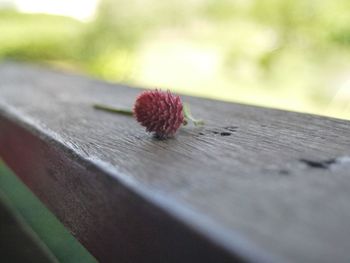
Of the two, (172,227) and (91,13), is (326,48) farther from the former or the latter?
(172,227)

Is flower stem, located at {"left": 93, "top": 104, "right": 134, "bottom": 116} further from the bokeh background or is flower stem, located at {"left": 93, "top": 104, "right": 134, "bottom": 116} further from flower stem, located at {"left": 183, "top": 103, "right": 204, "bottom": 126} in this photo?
the bokeh background

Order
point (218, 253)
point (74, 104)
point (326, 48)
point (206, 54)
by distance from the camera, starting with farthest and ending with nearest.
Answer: point (206, 54) → point (326, 48) → point (74, 104) → point (218, 253)

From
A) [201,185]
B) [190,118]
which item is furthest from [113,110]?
[201,185]

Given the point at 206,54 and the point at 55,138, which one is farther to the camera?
the point at 206,54

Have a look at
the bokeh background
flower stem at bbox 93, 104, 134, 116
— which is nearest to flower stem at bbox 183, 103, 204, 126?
flower stem at bbox 93, 104, 134, 116

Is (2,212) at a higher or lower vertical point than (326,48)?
lower

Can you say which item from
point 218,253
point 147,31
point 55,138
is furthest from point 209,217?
point 147,31
